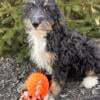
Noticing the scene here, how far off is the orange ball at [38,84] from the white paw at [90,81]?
63 cm

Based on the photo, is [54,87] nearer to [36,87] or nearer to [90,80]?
[36,87]

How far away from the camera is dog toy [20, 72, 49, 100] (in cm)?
631

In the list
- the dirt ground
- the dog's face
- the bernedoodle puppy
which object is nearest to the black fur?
the bernedoodle puppy

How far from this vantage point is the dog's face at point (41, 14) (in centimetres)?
607

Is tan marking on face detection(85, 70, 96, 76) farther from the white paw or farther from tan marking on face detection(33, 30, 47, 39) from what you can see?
tan marking on face detection(33, 30, 47, 39)

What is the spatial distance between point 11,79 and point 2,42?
0.73 meters

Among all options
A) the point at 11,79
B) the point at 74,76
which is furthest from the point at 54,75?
the point at 11,79

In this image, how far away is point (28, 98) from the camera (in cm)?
634

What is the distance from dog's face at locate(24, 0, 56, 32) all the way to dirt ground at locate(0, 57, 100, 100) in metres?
1.12

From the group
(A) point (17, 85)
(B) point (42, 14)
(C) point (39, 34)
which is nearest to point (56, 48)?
(C) point (39, 34)

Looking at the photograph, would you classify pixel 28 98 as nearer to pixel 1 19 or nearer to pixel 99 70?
pixel 99 70

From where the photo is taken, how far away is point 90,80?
671 cm

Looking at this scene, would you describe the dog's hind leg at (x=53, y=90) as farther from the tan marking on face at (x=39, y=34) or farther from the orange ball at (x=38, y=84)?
the tan marking on face at (x=39, y=34)

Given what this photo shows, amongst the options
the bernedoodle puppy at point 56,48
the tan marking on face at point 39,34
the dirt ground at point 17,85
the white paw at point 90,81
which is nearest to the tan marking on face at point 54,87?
the bernedoodle puppy at point 56,48
